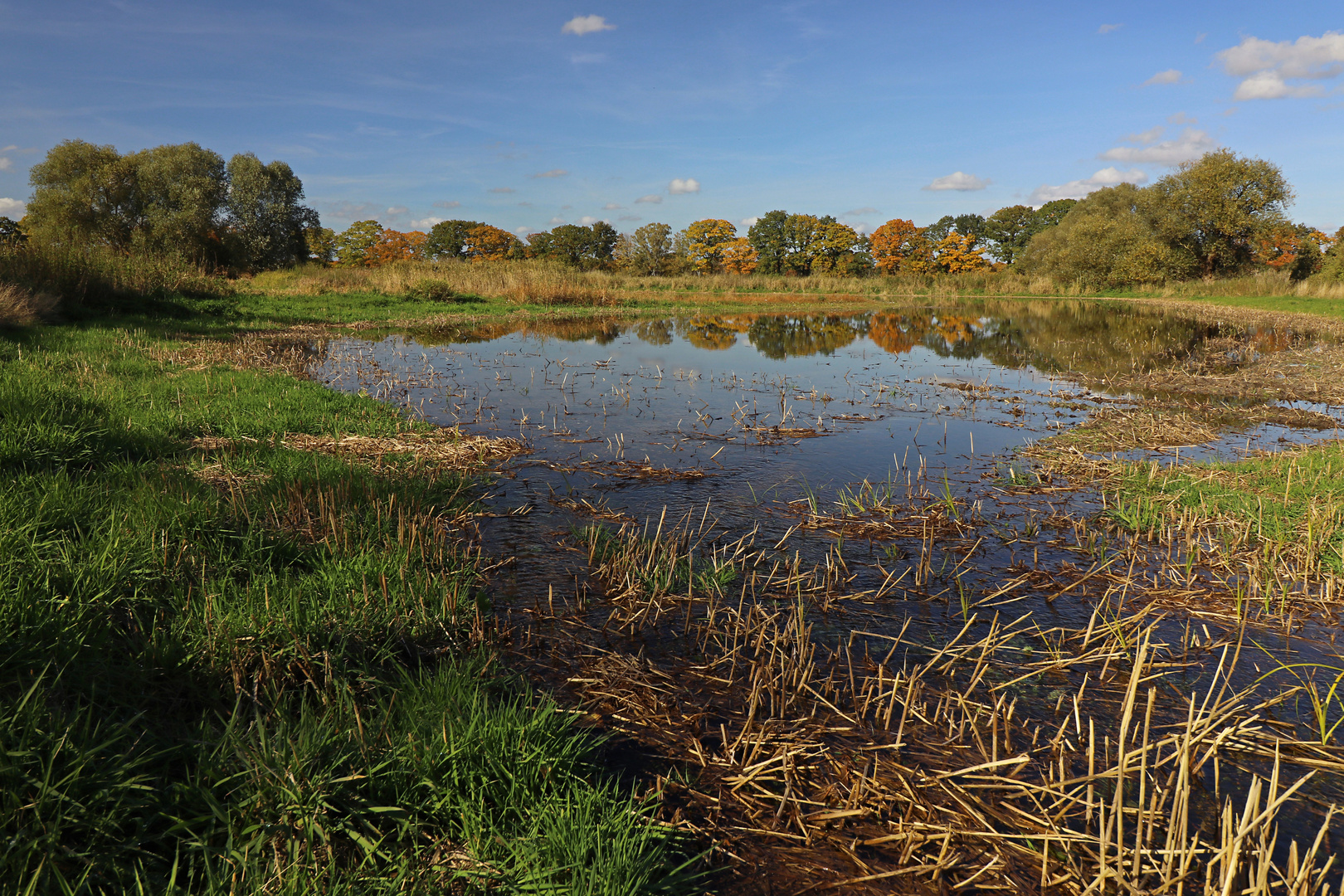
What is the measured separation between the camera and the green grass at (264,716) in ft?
8.02

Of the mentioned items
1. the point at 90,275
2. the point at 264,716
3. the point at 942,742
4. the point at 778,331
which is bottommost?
the point at 942,742

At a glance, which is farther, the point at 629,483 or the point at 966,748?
the point at 629,483

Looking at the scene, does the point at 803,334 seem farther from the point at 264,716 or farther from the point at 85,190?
the point at 85,190

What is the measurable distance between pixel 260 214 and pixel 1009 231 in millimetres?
90909

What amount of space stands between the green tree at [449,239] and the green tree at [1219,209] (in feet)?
290

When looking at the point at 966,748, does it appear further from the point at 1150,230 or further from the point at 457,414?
the point at 1150,230

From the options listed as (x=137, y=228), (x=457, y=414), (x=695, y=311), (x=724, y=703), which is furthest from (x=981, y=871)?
(x=137, y=228)

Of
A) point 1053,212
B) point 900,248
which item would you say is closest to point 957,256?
point 900,248

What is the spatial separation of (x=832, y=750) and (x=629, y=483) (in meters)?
5.11

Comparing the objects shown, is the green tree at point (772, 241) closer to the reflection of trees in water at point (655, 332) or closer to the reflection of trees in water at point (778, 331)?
the reflection of trees in water at point (778, 331)

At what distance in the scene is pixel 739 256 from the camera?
88.9m

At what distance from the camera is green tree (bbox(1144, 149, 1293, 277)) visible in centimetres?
5219

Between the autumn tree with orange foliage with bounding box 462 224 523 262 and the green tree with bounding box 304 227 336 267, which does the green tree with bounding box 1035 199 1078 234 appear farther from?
the green tree with bounding box 304 227 336 267

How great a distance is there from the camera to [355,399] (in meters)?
11.6
